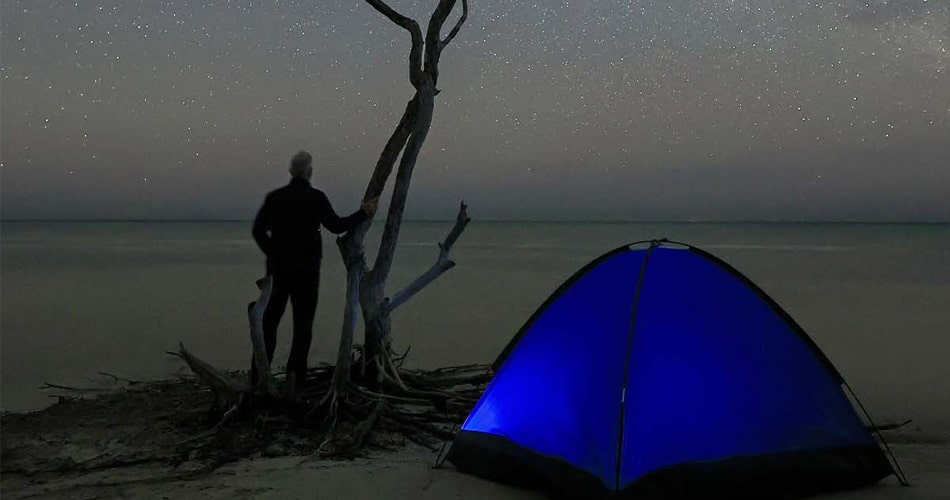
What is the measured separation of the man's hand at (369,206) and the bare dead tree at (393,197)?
2.5 inches

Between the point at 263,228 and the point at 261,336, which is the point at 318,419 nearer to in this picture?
the point at 261,336

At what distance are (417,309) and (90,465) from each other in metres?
9.11

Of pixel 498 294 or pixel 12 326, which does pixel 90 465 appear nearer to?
pixel 12 326

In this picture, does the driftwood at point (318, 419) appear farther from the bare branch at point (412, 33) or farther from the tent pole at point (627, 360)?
the bare branch at point (412, 33)

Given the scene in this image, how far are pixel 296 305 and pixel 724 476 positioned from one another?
→ 3.13m

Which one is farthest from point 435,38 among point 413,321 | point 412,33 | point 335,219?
point 413,321

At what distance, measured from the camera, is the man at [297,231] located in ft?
18.6

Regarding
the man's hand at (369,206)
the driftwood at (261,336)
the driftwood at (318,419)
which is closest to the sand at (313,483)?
the driftwood at (318,419)

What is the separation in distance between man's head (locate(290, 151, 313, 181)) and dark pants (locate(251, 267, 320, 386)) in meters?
0.67

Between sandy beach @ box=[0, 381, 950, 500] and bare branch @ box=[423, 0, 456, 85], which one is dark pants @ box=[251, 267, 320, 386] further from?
bare branch @ box=[423, 0, 456, 85]

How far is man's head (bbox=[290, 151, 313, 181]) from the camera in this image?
5.71m

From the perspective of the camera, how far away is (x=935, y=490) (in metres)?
4.21

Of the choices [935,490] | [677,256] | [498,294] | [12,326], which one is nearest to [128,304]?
[12,326]

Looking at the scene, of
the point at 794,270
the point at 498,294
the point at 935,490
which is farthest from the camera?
the point at 794,270
